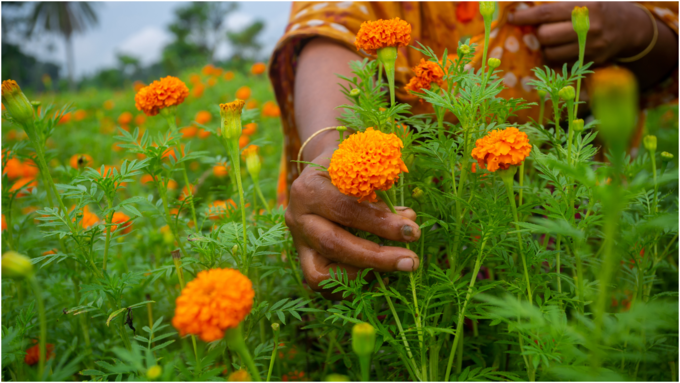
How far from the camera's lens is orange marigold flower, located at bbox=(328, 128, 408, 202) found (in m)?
0.51

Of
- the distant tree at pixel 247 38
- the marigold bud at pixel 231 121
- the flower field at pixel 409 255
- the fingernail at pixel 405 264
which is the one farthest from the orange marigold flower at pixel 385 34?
Result: the distant tree at pixel 247 38

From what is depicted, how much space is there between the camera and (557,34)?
3.62 feet

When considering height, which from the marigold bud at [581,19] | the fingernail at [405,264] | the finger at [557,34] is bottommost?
the fingernail at [405,264]

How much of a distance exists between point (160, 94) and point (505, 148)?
612 millimetres

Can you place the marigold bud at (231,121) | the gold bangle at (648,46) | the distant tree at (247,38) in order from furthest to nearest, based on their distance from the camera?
1. the distant tree at (247,38)
2. the gold bangle at (648,46)
3. the marigold bud at (231,121)

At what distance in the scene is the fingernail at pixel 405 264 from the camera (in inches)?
22.4

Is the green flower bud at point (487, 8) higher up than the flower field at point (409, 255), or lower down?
higher up

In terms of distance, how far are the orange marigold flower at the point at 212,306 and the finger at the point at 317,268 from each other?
0.25 metres

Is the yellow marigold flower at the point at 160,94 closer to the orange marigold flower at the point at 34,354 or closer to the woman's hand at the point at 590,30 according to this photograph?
the orange marigold flower at the point at 34,354

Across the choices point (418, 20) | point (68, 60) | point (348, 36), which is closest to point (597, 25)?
point (418, 20)

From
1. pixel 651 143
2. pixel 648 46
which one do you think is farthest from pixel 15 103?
pixel 648 46

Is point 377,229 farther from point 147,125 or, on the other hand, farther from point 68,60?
point 68,60

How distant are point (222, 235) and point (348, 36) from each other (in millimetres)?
684

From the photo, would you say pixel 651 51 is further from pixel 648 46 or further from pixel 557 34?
pixel 557 34
